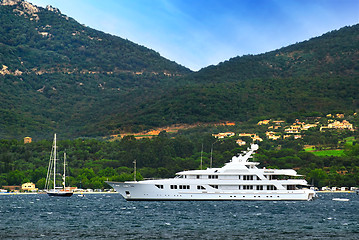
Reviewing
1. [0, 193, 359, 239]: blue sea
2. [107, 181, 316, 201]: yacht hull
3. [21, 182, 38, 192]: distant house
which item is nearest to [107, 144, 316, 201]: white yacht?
[107, 181, 316, 201]: yacht hull

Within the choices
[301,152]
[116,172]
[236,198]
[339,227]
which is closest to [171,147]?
[116,172]

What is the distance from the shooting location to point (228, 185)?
99188 mm

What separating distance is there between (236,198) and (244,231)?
4046 centimetres

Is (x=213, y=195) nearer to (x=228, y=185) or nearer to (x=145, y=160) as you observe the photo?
(x=228, y=185)

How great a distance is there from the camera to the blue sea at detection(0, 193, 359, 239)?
5662cm

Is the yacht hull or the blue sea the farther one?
the yacht hull

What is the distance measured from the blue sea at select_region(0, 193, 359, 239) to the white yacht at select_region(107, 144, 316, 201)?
14.1 feet

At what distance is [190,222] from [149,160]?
351ft

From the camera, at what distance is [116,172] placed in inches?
6496

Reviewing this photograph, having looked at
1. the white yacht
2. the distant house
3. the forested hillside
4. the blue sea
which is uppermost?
the forested hillside

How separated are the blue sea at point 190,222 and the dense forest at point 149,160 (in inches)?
2507

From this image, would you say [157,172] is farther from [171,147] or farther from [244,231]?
[244,231]

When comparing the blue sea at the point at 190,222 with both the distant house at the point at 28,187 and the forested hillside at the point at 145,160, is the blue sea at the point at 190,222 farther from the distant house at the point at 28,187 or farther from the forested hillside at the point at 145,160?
the distant house at the point at 28,187

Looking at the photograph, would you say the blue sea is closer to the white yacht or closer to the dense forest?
the white yacht
